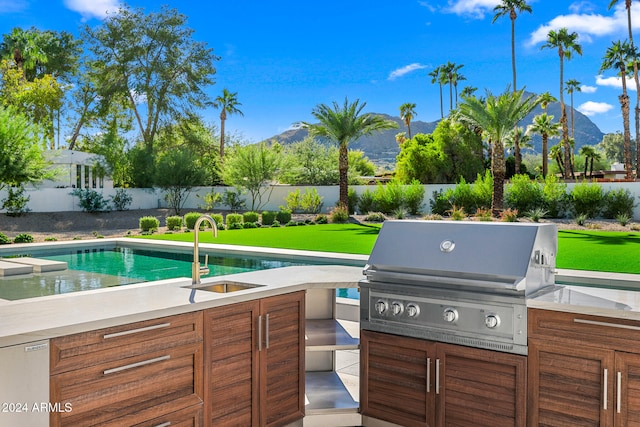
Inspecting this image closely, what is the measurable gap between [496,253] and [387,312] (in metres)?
0.74

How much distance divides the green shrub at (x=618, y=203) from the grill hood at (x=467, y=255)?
19.6 meters

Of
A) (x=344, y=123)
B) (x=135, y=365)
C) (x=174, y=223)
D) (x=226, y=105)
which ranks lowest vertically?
(x=174, y=223)

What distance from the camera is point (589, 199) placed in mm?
20391

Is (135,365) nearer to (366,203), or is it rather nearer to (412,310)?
(412,310)

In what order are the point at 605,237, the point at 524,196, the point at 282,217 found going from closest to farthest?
the point at 605,237
the point at 524,196
the point at 282,217

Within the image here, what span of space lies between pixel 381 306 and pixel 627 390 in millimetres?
1329

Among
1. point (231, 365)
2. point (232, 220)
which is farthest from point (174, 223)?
point (231, 365)

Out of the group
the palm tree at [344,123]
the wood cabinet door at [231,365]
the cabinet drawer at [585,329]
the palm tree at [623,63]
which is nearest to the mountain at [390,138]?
the palm tree at [623,63]

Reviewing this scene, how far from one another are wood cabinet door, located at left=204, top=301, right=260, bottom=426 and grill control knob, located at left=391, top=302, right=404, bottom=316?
2.66 feet

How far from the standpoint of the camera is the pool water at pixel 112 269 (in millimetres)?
8586

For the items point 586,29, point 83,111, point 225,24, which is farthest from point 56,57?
point 586,29

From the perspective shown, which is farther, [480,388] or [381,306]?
[381,306]

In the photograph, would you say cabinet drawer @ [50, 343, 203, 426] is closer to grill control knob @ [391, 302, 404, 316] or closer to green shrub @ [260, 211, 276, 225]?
grill control knob @ [391, 302, 404, 316]

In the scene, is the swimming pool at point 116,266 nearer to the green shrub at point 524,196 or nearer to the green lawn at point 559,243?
the green lawn at point 559,243
